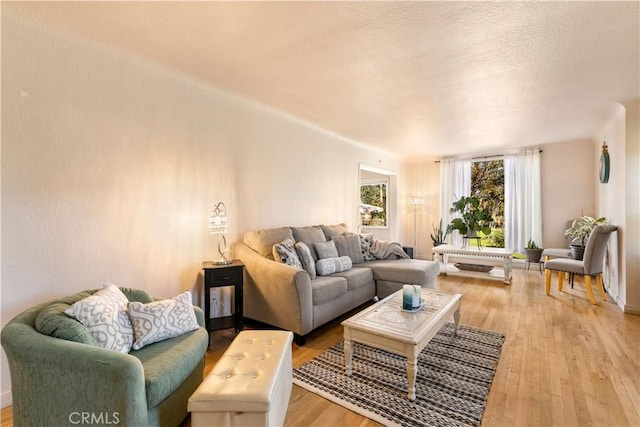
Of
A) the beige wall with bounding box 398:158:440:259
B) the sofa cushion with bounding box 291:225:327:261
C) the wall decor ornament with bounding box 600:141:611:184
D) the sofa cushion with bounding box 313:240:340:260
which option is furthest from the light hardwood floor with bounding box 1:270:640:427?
the beige wall with bounding box 398:158:440:259

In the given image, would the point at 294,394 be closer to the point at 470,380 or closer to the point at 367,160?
the point at 470,380

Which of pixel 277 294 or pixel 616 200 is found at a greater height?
pixel 616 200

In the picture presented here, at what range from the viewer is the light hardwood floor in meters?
1.76

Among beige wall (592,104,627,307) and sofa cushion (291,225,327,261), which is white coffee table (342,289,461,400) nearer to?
sofa cushion (291,225,327,261)

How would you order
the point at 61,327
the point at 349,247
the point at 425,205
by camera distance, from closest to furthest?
the point at 61,327 < the point at 349,247 < the point at 425,205

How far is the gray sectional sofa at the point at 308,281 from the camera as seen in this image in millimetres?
2678

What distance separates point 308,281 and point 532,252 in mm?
4788

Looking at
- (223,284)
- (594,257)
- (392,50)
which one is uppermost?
(392,50)

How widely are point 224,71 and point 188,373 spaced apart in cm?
241

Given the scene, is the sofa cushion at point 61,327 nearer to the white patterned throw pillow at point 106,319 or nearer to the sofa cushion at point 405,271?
the white patterned throw pillow at point 106,319

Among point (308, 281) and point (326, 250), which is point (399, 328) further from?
point (326, 250)

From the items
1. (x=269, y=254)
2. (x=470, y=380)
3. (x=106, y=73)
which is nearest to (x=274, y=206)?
(x=269, y=254)

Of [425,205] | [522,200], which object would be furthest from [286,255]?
[522,200]

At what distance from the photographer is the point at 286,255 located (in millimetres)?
3049
